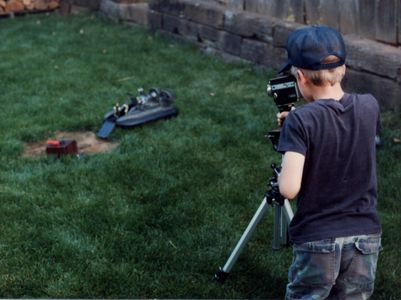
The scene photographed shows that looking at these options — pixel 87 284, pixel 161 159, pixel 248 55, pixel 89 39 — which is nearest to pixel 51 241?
pixel 87 284

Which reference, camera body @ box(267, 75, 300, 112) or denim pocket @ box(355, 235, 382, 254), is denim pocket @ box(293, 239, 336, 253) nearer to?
denim pocket @ box(355, 235, 382, 254)

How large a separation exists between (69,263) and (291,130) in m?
1.93

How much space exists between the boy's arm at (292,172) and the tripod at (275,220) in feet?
2.27

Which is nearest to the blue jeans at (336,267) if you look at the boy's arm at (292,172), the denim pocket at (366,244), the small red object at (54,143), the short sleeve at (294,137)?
the denim pocket at (366,244)

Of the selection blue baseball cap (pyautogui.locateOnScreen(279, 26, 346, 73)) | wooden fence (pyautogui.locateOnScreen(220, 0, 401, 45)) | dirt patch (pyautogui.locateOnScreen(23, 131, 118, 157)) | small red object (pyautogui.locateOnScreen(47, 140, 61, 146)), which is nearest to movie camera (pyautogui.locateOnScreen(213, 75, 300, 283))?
blue baseball cap (pyautogui.locateOnScreen(279, 26, 346, 73))

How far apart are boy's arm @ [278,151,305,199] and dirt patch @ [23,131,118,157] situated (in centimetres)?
345

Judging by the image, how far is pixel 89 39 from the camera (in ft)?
32.6

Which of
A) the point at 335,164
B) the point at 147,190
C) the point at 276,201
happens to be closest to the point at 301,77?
the point at 335,164

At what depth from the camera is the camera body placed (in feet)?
9.21

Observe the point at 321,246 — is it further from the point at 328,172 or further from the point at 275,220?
the point at 275,220

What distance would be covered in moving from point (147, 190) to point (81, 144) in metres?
1.30

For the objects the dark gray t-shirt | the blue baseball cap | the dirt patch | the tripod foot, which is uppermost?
the blue baseball cap

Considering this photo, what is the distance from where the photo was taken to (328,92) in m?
2.60

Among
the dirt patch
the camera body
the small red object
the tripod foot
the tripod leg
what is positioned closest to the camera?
the camera body
